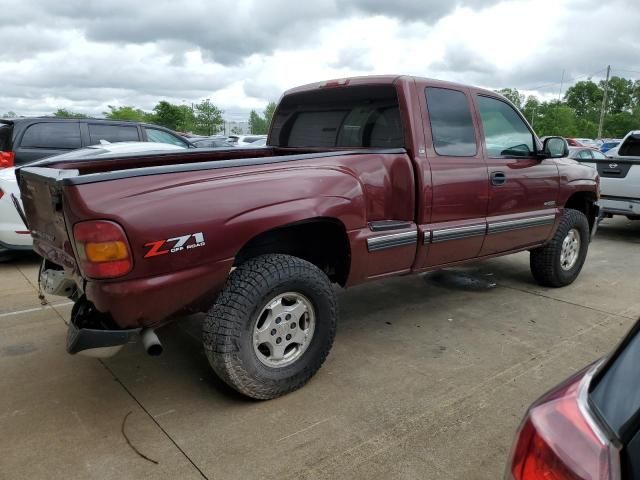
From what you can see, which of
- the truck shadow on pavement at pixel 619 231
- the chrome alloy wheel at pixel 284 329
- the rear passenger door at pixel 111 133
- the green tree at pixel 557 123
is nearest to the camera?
the chrome alloy wheel at pixel 284 329

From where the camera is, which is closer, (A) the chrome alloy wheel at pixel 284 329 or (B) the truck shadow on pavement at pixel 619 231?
(A) the chrome alloy wheel at pixel 284 329

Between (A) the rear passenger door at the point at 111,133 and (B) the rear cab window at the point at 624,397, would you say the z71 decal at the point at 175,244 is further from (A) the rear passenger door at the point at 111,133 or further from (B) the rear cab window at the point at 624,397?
(A) the rear passenger door at the point at 111,133

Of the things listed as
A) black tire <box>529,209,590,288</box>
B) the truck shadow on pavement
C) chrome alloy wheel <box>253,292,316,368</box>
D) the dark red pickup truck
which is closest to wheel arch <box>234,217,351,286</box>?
the dark red pickup truck

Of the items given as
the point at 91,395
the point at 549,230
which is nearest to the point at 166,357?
the point at 91,395

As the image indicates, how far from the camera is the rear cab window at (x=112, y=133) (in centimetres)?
728

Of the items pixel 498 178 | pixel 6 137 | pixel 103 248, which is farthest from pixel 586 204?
pixel 6 137

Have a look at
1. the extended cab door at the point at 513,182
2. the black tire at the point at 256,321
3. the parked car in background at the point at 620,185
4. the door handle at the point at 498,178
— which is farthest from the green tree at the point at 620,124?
the black tire at the point at 256,321

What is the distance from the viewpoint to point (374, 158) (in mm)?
3457

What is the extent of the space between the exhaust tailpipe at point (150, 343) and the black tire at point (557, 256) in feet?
13.0

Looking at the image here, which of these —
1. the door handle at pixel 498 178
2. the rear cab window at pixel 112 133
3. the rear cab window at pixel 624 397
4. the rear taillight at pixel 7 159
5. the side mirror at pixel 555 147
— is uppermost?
the rear cab window at pixel 112 133

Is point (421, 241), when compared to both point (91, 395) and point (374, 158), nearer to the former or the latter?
point (374, 158)

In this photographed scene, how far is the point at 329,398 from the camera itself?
3082mm

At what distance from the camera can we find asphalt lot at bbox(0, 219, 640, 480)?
2.50 meters

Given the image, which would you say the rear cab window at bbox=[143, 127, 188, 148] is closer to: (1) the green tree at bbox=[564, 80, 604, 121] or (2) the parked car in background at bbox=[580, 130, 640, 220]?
(2) the parked car in background at bbox=[580, 130, 640, 220]
